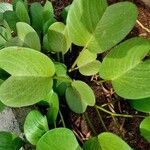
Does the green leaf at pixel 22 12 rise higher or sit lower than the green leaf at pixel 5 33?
higher

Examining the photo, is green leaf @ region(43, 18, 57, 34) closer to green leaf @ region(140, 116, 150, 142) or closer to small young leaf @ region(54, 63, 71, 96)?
small young leaf @ region(54, 63, 71, 96)

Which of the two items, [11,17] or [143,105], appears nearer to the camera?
[143,105]

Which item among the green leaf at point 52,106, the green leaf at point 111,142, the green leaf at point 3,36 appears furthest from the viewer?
the green leaf at point 3,36

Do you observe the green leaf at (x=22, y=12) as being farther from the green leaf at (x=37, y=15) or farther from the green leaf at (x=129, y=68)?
the green leaf at (x=129, y=68)

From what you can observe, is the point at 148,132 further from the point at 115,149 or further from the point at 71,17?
the point at 71,17

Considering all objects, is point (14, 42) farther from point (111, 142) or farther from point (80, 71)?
point (111, 142)

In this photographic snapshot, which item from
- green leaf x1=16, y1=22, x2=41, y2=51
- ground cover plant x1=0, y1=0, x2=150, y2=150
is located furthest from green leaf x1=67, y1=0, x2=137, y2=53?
green leaf x1=16, y1=22, x2=41, y2=51

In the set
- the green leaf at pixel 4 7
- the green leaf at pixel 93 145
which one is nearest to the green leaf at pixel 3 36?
the green leaf at pixel 4 7

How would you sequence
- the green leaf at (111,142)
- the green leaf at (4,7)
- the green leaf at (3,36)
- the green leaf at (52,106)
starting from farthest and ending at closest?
the green leaf at (4,7) → the green leaf at (3,36) → the green leaf at (52,106) → the green leaf at (111,142)

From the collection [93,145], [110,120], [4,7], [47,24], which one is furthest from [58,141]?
[4,7]
